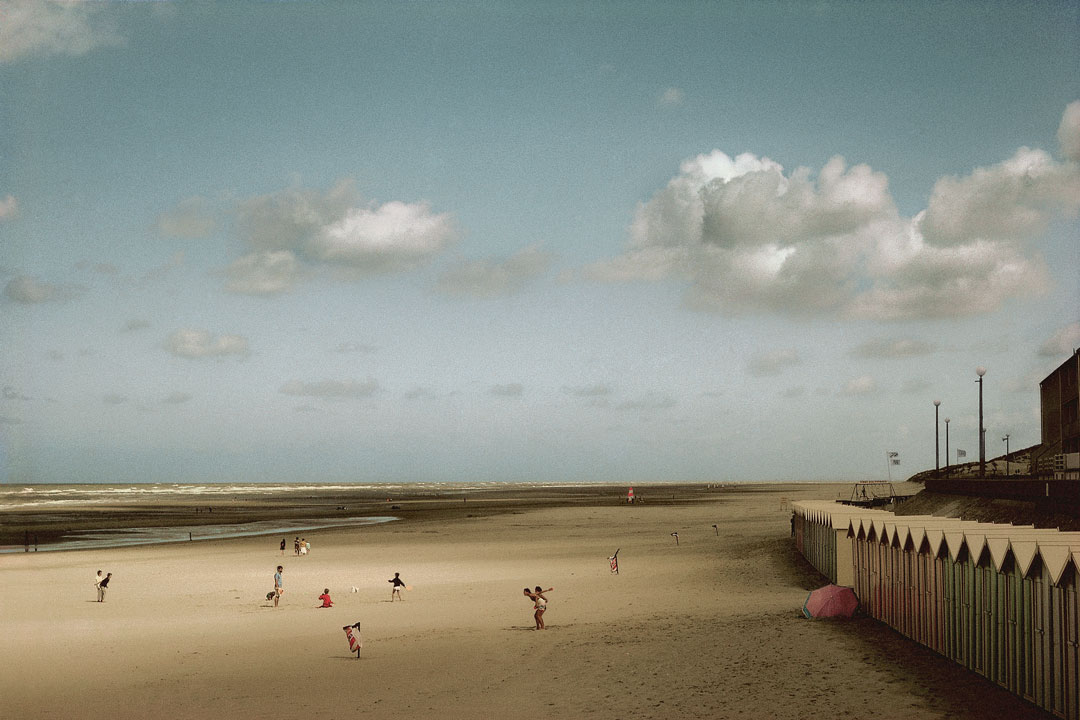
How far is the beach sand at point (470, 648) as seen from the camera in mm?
19016

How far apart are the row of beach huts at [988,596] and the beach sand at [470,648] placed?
611 mm

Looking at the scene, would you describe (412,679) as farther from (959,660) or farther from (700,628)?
(959,660)

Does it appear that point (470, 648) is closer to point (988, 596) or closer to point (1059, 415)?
point (988, 596)

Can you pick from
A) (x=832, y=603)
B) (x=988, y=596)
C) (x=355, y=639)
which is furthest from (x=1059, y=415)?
(x=355, y=639)

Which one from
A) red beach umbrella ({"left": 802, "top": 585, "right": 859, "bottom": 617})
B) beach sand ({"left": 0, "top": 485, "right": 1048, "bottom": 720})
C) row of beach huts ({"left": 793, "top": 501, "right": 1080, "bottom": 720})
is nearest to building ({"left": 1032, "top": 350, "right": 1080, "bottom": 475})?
beach sand ({"left": 0, "top": 485, "right": 1048, "bottom": 720})

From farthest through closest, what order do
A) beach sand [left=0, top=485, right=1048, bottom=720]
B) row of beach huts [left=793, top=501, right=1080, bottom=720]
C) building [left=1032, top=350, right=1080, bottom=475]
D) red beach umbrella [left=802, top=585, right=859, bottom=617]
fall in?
building [left=1032, top=350, right=1080, bottom=475] → red beach umbrella [left=802, top=585, right=859, bottom=617] → beach sand [left=0, top=485, right=1048, bottom=720] → row of beach huts [left=793, top=501, right=1080, bottom=720]

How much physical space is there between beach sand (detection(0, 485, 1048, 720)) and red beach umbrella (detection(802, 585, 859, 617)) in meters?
0.57

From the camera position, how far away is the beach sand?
19.0m

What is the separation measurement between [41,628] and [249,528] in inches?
1989

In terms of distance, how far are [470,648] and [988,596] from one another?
42.8ft

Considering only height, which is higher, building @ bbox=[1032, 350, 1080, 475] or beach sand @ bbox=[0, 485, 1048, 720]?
building @ bbox=[1032, 350, 1080, 475]

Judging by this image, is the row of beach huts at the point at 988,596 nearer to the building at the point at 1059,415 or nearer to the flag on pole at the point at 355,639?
the flag on pole at the point at 355,639

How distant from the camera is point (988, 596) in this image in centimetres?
1834

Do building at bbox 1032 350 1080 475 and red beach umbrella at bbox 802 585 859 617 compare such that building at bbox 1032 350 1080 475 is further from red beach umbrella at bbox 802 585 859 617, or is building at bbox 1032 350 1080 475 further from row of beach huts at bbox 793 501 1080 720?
row of beach huts at bbox 793 501 1080 720
